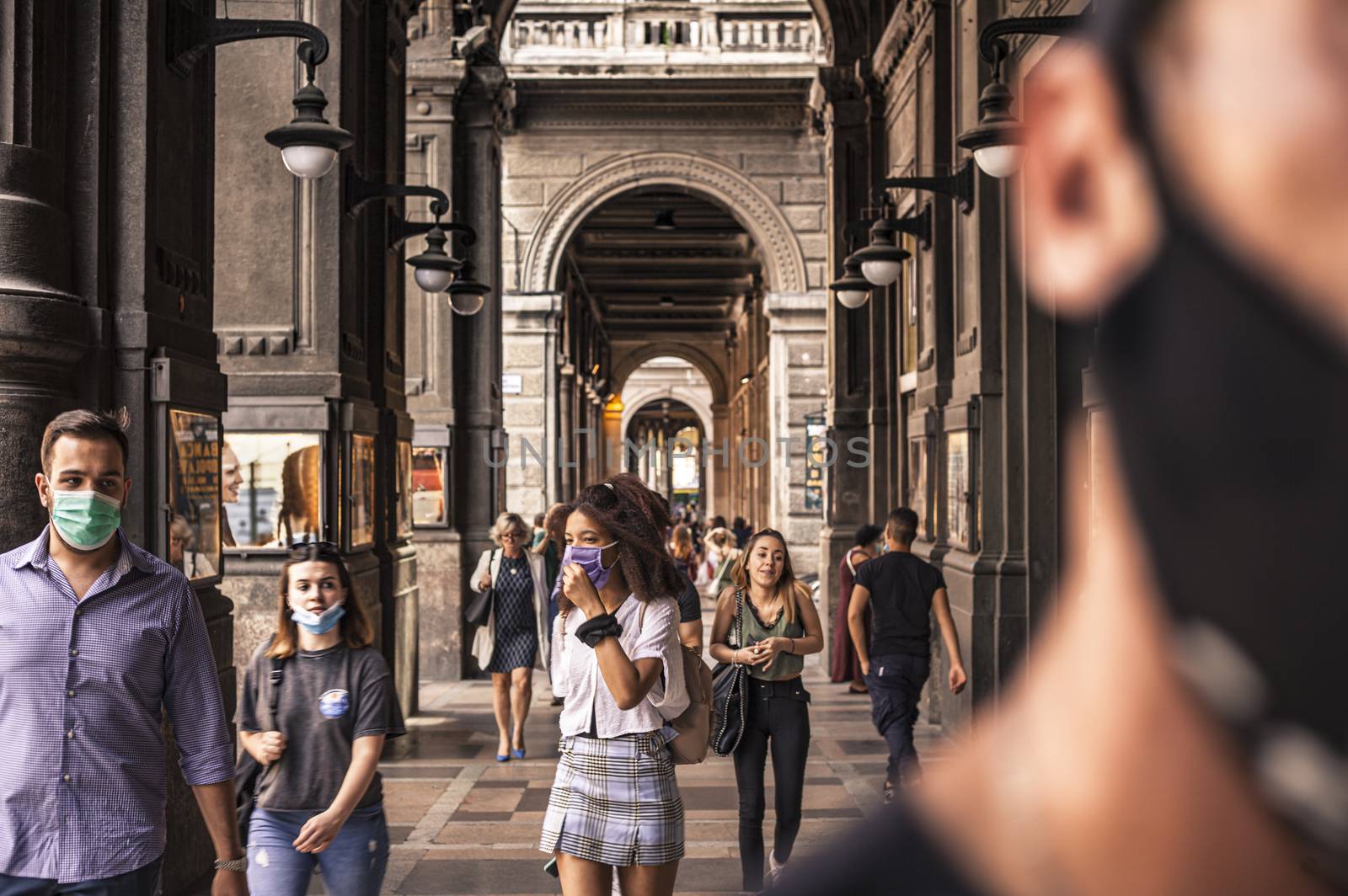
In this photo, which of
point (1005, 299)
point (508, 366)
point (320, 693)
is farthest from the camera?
point (508, 366)

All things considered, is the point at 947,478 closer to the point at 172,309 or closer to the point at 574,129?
the point at 172,309

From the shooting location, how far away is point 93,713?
3551 mm

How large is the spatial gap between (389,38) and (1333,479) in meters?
12.8

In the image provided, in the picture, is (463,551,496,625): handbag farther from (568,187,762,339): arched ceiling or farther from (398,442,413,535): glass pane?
(568,187,762,339): arched ceiling

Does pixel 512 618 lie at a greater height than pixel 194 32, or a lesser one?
lesser

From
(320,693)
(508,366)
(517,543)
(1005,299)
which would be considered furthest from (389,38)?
(508,366)

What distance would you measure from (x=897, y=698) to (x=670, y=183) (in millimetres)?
17311

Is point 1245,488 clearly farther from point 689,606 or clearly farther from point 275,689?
point 689,606

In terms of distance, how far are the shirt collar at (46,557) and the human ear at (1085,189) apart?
3.49 m

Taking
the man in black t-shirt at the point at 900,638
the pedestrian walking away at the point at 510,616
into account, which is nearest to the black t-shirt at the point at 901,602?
the man in black t-shirt at the point at 900,638

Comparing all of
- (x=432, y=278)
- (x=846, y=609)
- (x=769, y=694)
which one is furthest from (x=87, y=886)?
(x=846, y=609)

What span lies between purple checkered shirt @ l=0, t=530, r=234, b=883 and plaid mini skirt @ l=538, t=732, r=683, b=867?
1.24m

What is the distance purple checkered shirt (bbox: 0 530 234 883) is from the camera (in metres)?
3.47

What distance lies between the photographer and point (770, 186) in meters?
24.1
